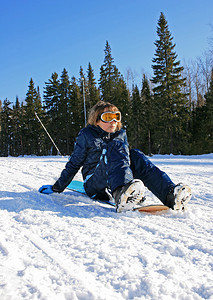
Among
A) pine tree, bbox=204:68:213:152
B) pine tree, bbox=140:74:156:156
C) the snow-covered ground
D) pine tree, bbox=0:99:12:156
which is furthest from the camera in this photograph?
pine tree, bbox=0:99:12:156

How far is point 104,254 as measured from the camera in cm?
137

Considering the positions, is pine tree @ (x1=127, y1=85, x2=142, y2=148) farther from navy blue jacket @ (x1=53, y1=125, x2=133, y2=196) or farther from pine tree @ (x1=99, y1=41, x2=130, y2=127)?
navy blue jacket @ (x1=53, y1=125, x2=133, y2=196)

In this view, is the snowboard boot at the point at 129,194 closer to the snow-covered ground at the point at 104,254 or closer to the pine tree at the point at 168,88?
the snow-covered ground at the point at 104,254

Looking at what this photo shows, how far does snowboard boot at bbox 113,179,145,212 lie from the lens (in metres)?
1.97

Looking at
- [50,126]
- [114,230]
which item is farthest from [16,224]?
[50,126]

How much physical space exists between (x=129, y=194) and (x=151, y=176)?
1.17ft

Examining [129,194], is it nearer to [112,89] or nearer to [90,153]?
[90,153]

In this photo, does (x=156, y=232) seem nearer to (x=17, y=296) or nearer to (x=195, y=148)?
(x=17, y=296)

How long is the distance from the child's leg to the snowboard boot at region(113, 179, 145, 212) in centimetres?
23

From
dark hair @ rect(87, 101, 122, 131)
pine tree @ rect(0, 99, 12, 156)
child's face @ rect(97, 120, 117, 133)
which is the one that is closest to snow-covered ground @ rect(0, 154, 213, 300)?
child's face @ rect(97, 120, 117, 133)

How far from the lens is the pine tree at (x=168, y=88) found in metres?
24.0

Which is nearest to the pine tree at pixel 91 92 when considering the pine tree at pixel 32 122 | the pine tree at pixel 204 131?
the pine tree at pixel 32 122

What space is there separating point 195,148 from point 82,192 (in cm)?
2261

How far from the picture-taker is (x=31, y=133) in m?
37.6
